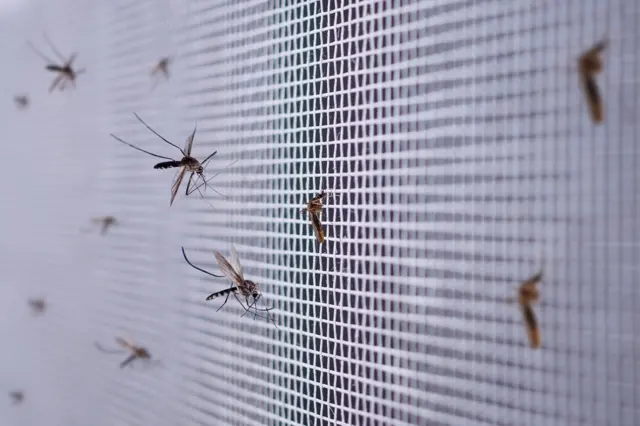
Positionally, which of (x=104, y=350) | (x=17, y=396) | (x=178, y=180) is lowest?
(x=17, y=396)

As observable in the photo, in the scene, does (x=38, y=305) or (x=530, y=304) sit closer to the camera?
(x=530, y=304)

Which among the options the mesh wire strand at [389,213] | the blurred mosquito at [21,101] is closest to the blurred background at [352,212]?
the mesh wire strand at [389,213]

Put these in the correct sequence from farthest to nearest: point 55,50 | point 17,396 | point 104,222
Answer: point 17,396, point 55,50, point 104,222

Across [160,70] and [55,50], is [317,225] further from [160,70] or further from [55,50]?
[55,50]

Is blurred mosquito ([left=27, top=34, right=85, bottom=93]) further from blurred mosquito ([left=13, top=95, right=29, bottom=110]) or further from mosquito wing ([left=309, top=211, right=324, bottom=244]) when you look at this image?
mosquito wing ([left=309, top=211, right=324, bottom=244])

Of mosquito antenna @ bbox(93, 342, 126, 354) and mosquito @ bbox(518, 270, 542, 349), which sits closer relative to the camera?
mosquito @ bbox(518, 270, 542, 349)

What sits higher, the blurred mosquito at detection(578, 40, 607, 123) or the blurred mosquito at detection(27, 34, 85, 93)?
the blurred mosquito at detection(27, 34, 85, 93)

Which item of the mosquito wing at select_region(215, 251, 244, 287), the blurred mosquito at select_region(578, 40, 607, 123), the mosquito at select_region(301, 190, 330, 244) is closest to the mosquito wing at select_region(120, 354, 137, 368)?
the mosquito wing at select_region(215, 251, 244, 287)

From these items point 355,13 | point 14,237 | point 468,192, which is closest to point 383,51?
point 355,13

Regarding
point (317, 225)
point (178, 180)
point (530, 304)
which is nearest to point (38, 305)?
point (178, 180)
